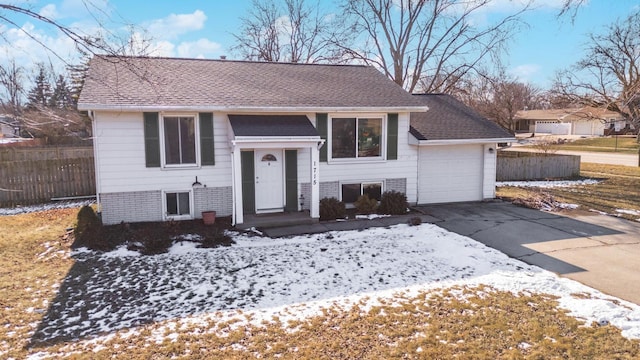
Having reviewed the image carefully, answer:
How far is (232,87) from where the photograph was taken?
39.4 ft

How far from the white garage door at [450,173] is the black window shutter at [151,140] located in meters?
8.25

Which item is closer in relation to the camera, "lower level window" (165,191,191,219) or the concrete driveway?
the concrete driveway

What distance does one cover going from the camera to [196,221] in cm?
1098

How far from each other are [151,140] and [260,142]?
2.87 metres

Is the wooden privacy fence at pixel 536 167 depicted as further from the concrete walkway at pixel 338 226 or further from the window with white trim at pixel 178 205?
the window with white trim at pixel 178 205

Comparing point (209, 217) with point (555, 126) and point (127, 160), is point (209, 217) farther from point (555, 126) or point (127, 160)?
point (555, 126)

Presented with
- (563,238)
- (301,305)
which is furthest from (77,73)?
(563,238)

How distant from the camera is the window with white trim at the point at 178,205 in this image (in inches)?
431

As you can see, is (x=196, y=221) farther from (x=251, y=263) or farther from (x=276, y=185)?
(x=251, y=263)

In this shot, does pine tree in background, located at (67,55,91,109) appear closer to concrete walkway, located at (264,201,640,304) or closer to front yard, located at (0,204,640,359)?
front yard, located at (0,204,640,359)

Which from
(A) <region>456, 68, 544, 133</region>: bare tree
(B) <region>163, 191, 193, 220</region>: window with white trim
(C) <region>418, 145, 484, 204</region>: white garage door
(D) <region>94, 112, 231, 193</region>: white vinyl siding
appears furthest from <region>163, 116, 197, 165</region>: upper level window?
(A) <region>456, 68, 544, 133</region>: bare tree

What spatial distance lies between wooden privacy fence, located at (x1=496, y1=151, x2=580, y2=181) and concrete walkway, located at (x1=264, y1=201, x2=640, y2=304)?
23.4ft

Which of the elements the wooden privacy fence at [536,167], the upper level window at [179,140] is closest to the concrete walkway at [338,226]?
the upper level window at [179,140]

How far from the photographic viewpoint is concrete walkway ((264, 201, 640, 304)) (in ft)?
24.6
